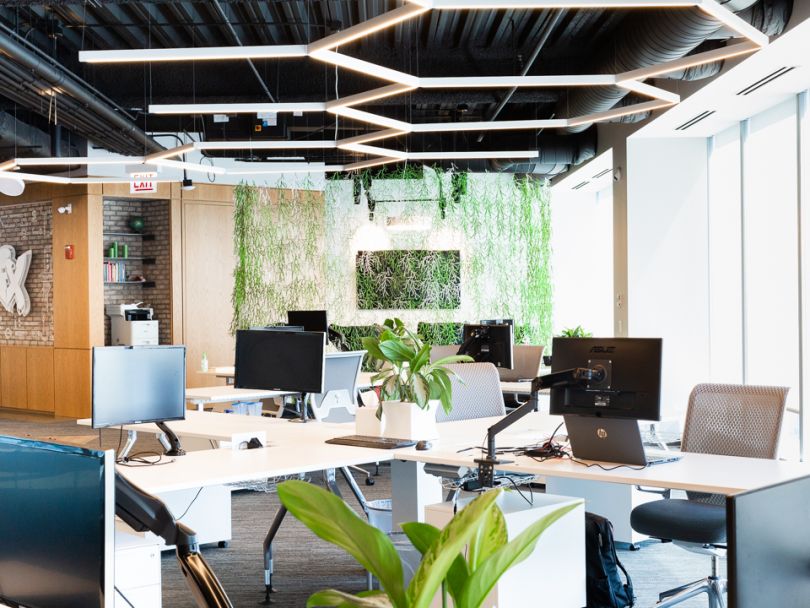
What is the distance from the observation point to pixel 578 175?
12.6 metres

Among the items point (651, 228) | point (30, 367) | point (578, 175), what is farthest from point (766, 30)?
point (30, 367)

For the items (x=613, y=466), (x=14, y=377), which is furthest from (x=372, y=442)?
(x=14, y=377)

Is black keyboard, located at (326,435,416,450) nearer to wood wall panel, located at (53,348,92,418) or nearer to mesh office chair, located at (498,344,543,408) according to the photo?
mesh office chair, located at (498,344,543,408)

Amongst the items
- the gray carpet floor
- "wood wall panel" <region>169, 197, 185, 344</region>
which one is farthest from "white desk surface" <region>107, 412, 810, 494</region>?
"wood wall panel" <region>169, 197, 185, 344</region>

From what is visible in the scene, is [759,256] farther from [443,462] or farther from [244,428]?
[443,462]

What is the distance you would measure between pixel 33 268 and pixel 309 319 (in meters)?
5.92

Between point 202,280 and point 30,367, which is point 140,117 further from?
point 30,367

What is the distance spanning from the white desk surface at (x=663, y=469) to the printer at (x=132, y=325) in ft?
28.6

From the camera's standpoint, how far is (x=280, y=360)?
16.8ft

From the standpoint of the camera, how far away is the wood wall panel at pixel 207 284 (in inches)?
507

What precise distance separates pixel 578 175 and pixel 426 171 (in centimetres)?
239

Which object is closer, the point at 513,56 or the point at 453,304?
the point at 513,56

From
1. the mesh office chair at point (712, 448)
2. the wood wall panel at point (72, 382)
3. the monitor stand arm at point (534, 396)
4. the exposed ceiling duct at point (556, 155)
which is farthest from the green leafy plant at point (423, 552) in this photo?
the wood wall panel at point (72, 382)

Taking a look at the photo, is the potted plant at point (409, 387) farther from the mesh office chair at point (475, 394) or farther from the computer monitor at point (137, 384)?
the mesh office chair at point (475, 394)
